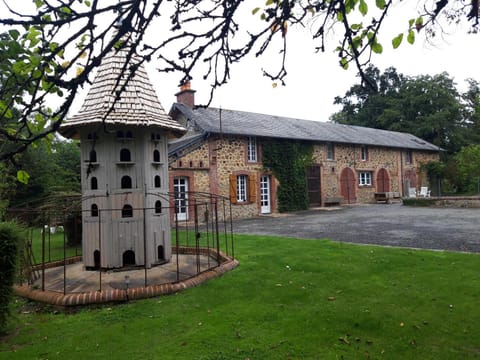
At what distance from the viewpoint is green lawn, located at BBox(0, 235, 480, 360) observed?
391 cm

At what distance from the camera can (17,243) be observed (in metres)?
4.69

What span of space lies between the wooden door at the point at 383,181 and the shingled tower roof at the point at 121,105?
23959 mm

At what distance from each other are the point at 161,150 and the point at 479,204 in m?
19.6

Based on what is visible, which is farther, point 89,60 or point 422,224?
point 422,224

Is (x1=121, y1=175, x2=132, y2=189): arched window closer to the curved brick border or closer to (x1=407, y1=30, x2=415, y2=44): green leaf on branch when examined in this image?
the curved brick border

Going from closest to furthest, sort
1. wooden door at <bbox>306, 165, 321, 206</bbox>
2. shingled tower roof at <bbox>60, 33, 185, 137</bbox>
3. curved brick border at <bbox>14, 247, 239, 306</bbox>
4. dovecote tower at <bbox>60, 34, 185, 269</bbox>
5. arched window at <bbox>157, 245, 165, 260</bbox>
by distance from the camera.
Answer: curved brick border at <bbox>14, 247, 239, 306</bbox> → shingled tower roof at <bbox>60, 33, 185, 137</bbox> → dovecote tower at <bbox>60, 34, 185, 269</bbox> → arched window at <bbox>157, 245, 165, 260</bbox> → wooden door at <bbox>306, 165, 321, 206</bbox>

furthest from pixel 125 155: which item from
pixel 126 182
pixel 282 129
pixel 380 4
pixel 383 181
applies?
pixel 383 181

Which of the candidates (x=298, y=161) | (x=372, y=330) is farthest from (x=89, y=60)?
(x=298, y=161)

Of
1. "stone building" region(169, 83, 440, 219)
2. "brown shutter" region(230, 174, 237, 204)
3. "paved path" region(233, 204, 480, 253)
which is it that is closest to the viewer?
"paved path" region(233, 204, 480, 253)

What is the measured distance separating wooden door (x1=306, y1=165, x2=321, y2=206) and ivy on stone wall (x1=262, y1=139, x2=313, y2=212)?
0.64 m

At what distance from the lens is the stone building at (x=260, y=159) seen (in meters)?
18.6

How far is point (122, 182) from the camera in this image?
25.1 feet

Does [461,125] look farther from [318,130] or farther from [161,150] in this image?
[161,150]

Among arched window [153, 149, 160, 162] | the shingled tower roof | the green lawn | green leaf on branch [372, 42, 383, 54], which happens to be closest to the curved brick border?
the green lawn
